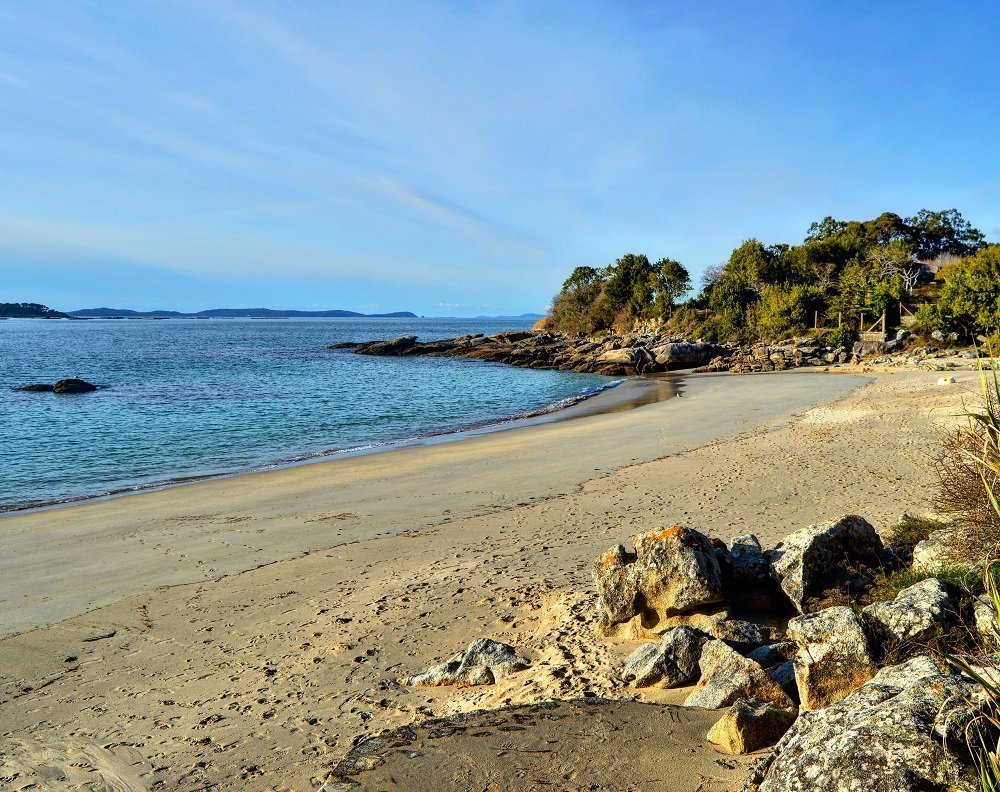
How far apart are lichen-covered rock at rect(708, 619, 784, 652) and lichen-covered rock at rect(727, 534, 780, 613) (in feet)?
2.06

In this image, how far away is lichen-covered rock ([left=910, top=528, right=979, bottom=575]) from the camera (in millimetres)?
6105

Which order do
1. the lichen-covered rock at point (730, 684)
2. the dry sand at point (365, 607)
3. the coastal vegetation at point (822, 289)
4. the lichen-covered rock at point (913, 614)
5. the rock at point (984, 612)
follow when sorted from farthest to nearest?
1. the coastal vegetation at point (822, 289)
2. the dry sand at point (365, 607)
3. the lichen-covered rock at point (730, 684)
4. the lichen-covered rock at point (913, 614)
5. the rock at point (984, 612)

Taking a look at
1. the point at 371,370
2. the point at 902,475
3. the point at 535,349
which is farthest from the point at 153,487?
the point at 535,349

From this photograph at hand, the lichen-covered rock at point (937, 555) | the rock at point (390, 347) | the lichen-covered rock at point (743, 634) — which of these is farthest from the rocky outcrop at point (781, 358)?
the lichen-covered rock at point (743, 634)

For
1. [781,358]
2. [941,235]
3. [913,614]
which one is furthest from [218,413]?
[941,235]

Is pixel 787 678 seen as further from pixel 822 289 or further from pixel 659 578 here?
pixel 822 289

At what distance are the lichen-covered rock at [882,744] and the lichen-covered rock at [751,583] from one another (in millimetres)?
3532

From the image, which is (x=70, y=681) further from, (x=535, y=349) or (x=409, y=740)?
(x=535, y=349)

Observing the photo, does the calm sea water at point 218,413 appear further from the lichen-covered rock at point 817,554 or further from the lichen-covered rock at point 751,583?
the lichen-covered rock at point 817,554

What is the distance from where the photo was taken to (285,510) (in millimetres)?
15031

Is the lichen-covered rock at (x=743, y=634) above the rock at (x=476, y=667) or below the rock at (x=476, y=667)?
above

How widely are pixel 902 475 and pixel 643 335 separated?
186ft

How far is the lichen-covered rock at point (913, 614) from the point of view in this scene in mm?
5012

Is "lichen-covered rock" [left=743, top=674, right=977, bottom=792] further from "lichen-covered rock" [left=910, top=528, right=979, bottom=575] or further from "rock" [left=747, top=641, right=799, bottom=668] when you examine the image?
"lichen-covered rock" [left=910, top=528, right=979, bottom=575]
